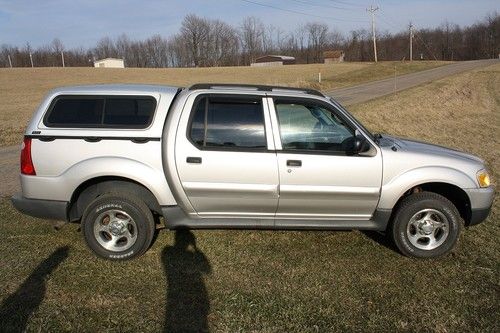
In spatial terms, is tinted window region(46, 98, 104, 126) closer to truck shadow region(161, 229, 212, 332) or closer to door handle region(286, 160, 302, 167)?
truck shadow region(161, 229, 212, 332)

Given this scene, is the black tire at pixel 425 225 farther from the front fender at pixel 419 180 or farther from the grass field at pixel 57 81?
the grass field at pixel 57 81

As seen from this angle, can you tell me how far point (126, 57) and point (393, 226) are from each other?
139 metres

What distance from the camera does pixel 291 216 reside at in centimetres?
455

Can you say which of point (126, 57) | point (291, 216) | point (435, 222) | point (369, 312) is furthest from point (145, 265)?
point (126, 57)

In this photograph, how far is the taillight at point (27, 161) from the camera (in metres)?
4.37

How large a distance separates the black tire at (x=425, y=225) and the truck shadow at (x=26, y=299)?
3.54 meters

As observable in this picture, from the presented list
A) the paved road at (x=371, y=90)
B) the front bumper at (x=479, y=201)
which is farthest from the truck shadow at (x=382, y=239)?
the paved road at (x=371, y=90)

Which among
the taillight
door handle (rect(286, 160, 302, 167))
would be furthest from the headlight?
the taillight

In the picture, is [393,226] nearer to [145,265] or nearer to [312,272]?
[312,272]

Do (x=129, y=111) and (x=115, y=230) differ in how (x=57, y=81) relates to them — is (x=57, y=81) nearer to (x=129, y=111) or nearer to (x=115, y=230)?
(x=129, y=111)

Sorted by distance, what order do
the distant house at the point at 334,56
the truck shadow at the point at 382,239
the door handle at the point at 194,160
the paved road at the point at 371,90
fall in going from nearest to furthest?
the door handle at the point at 194,160 < the truck shadow at the point at 382,239 < the paved road at the point at 371,90 < the distant house at the point at 334,56

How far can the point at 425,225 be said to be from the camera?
4516 millimetres

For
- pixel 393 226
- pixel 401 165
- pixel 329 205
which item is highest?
pixel 401 165

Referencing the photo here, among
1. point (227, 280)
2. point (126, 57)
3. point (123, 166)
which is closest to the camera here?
point (227, 280)
